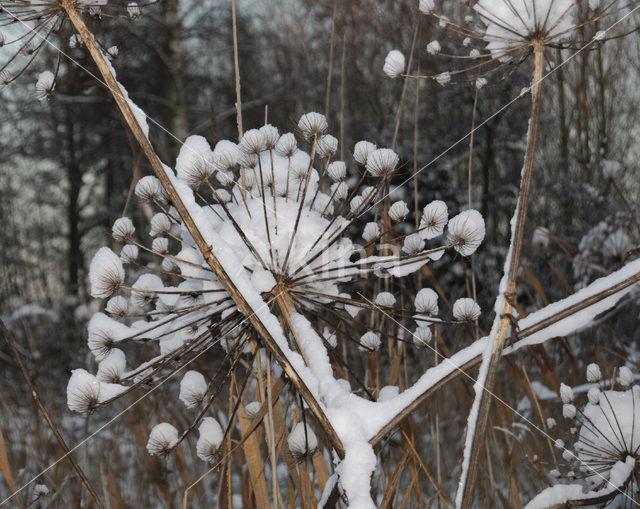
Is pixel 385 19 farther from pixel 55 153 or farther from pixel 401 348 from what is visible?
pixel 401 348

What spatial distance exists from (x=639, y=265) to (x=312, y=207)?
0.83 metres

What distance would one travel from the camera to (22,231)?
12.0 m

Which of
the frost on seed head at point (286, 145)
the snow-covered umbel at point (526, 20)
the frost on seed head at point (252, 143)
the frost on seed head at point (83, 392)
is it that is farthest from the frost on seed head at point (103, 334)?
the snow-covered umbel at point (526, 20)

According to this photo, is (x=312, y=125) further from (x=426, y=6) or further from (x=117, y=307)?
(x=117, y=307)

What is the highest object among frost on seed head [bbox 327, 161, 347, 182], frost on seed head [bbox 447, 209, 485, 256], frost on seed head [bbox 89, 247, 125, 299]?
frost on seed head [bbox 327, 161, 347, 182]

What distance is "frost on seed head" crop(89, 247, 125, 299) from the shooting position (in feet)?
4.08

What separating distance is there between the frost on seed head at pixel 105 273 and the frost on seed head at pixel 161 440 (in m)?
0.30

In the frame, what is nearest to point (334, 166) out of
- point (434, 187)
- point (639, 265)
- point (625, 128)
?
point (639, 265)

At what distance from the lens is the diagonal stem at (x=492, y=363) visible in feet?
3.16

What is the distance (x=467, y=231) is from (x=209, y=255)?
51 cm

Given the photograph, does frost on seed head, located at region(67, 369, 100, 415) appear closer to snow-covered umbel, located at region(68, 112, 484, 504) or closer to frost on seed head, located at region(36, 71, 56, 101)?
snow-covered umbel, located at region(68, 112, 484, 504)

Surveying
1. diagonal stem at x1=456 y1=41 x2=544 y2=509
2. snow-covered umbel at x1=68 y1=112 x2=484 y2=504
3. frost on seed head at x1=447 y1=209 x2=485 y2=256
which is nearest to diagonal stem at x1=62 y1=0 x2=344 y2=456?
snow-covered umbel at x1=68 y1=112 x2=484 y2=504

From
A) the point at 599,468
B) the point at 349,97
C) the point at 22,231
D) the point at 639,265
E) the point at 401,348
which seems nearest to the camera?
the point at 639,265

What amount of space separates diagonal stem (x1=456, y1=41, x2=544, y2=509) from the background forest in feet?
3.34
